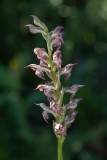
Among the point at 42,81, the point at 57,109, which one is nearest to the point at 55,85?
the point at 57,109

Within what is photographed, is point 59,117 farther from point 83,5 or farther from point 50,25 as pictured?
point 83,5

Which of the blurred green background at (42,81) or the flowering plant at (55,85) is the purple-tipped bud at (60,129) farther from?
the blurred green background at (42,81)

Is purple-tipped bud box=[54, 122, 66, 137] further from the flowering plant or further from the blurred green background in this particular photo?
the blurred green background

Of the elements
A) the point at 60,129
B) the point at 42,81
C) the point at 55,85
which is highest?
the point at 55,85

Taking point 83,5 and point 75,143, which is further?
point 83,5

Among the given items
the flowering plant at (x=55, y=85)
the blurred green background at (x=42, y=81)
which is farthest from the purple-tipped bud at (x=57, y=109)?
the blurred green background at (x=42, y=81)

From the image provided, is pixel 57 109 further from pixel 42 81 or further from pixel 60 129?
pixel 42 81

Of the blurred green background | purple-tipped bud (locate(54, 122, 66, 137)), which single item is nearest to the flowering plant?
purple-tipped bud (locate(54, 122, 66, 137))

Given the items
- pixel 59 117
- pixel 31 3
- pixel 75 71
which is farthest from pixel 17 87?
pixel 59 117
